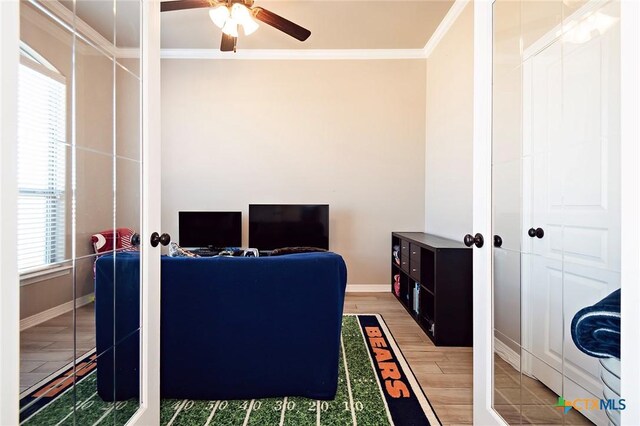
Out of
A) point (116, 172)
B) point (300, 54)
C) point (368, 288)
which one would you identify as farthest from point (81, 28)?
point (368, 288)

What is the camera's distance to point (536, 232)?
1.24 m

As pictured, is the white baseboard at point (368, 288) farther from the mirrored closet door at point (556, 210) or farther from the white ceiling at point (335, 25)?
the white ceiling at point (335, 25)

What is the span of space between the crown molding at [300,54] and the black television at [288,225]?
2009 millimetres

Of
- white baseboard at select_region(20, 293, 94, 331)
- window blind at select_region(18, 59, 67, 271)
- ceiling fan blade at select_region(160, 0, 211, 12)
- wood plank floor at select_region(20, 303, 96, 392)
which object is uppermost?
ceiling fan blade at select_region(160, 0, 211, 12)

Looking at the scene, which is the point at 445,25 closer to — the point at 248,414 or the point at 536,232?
the point at 536,232

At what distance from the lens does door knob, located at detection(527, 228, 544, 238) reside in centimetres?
122

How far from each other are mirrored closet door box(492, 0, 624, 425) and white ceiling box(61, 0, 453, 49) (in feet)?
6.84

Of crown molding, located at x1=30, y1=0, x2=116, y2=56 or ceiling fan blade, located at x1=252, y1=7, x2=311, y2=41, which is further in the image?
ceiling fan blade, located at x1=252, y1=7, x2=311, y2=41

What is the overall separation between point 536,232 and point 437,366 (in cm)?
135

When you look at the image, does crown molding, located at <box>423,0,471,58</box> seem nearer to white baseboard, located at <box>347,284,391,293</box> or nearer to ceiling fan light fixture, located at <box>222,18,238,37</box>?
ceiling fan light fixture, located at <box>222,18,238,37</box>

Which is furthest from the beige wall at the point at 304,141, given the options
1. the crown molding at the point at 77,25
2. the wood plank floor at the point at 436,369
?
the crown molding at the point at 77,25

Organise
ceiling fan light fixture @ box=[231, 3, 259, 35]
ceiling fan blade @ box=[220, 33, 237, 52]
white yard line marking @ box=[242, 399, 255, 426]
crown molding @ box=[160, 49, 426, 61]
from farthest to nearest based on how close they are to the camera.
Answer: crown molding @ box=[160, 49, 426, 61] < ceiling fan blade @ box=[220, 33, 237, 52] < ceiling fan light fixture @ box=[231, 3, 259, 35] < white yard line marking @ box=[242, 399, 255, 426]

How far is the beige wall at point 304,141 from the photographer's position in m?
3.99

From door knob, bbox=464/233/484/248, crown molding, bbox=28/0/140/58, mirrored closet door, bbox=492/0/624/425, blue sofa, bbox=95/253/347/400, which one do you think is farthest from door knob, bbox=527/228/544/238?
crown molding, bbox=28/0/140/58
